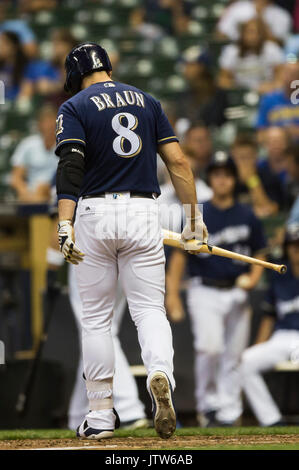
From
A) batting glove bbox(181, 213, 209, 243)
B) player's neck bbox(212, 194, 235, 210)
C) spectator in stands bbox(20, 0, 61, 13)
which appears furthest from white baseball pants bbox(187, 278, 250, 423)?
spectator in stands bbox(20, 0, 61, 13)

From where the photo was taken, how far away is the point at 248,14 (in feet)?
41.4

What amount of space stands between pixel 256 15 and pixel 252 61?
816 millimetres

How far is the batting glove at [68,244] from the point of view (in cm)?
477

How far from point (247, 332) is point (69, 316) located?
1721 millimetres

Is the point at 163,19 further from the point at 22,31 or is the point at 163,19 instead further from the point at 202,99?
the point at 202,99

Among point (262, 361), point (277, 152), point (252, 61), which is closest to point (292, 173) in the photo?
point (277, 152)

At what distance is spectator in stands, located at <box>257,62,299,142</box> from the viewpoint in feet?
32.6

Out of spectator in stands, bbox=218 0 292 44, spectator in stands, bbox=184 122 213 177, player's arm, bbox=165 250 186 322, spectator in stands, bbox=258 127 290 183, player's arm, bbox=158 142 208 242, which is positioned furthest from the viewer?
spectator in stands, bbox=218 0 292 44

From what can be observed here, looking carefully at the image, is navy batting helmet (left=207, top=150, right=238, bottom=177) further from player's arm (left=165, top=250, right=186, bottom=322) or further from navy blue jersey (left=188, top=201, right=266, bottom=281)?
player's arm (left=165, top=250, right=186, bottom=322)

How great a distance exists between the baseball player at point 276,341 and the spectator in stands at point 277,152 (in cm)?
153

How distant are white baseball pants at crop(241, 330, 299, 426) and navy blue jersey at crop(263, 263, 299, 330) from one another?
0.10 metres

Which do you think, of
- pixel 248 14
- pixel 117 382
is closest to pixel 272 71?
pixel 248 14
